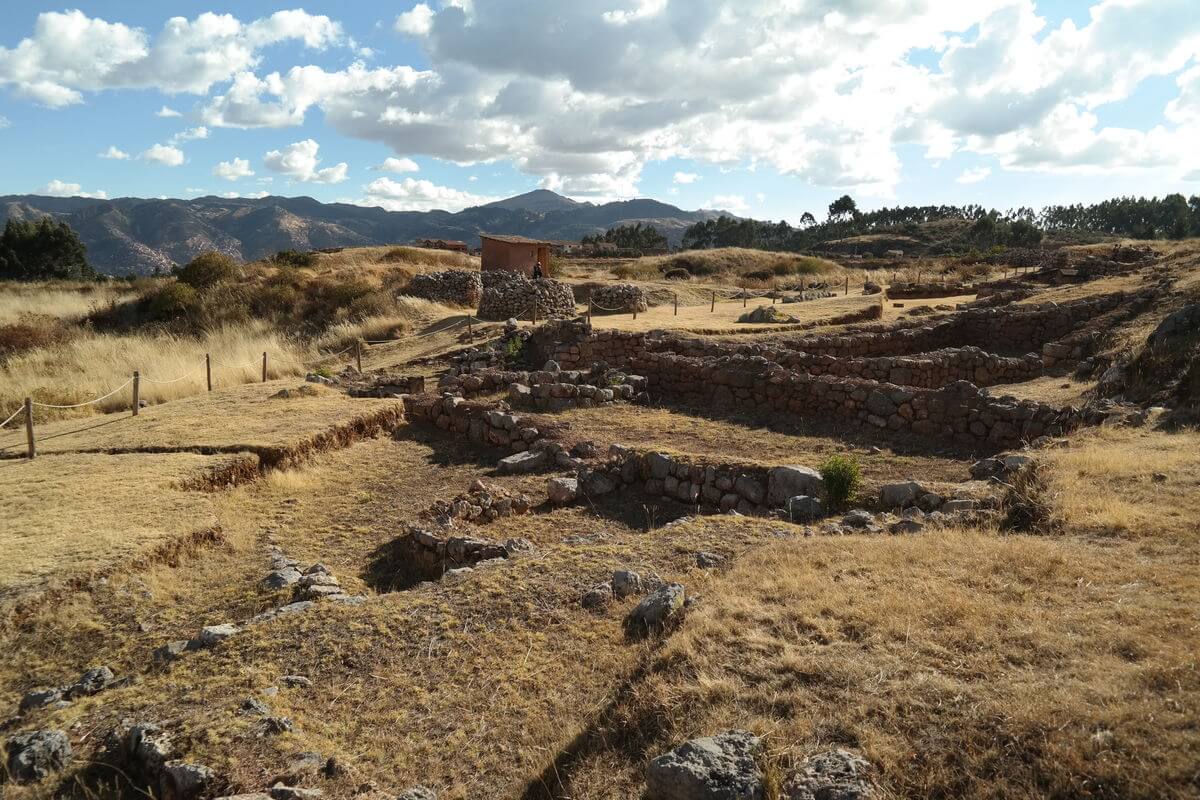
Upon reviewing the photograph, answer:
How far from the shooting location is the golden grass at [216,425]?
38.7 feet

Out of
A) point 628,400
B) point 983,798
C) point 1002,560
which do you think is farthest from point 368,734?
point 628,400

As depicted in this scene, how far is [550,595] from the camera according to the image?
663 cm

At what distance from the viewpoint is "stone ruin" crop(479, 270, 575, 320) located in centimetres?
2775

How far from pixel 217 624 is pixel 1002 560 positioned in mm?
7055

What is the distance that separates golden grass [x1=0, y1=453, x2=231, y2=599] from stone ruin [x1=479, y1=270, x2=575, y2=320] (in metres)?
17.3

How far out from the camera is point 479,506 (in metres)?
9.97

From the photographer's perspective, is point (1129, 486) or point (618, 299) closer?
point (1129, 486)

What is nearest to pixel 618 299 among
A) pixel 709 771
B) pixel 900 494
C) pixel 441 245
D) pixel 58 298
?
pixel 900 494

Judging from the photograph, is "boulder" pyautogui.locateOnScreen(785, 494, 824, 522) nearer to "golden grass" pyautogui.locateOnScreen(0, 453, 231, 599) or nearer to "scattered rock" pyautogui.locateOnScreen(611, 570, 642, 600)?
"scattered rock" pyautogui.locateOnScreen(611, 570, 642, 600)

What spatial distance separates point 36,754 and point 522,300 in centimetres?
2395

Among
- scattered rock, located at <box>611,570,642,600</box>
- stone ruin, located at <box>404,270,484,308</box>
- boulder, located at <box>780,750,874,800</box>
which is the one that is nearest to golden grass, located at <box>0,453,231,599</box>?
scattered rock, located at <box>611,570,642,600</box>

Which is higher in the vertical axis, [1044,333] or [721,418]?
[1044,333]

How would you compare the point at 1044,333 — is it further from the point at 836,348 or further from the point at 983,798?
the point at 983,798

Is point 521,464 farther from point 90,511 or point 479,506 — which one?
point 90,511
